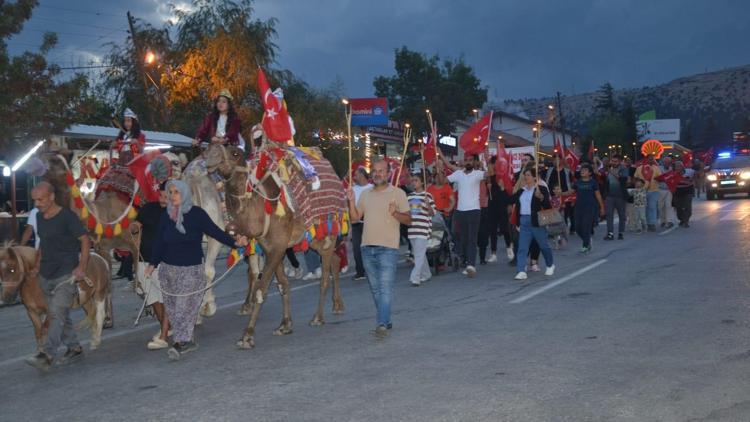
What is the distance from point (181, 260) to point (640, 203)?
57.2 ft

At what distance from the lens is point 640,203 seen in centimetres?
2366

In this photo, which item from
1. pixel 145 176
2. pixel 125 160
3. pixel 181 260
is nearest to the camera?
pixel 181 260

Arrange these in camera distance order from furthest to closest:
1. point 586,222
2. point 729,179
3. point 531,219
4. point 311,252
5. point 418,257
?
point 729,179
point 586,222
point 311,252
point 531,219
point 418,257

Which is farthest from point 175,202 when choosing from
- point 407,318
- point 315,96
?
point 315,96

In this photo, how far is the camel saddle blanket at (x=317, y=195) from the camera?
33.8ft

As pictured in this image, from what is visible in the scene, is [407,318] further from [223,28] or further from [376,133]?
[376,133]

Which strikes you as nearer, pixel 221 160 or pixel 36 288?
pixel 36 288

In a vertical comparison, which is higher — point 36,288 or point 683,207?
point 683,207

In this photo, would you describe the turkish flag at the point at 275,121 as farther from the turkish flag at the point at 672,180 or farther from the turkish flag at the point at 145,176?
the turkish flag at the point at 672,180

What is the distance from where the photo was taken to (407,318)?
10633 mm

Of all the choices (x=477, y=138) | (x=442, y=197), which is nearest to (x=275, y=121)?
(x=442, y=197)

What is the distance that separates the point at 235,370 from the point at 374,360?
124 cm

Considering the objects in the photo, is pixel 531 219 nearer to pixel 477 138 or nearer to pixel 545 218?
pixel 545 218

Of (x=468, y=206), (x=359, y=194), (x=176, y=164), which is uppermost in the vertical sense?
(x=176, y=164)
